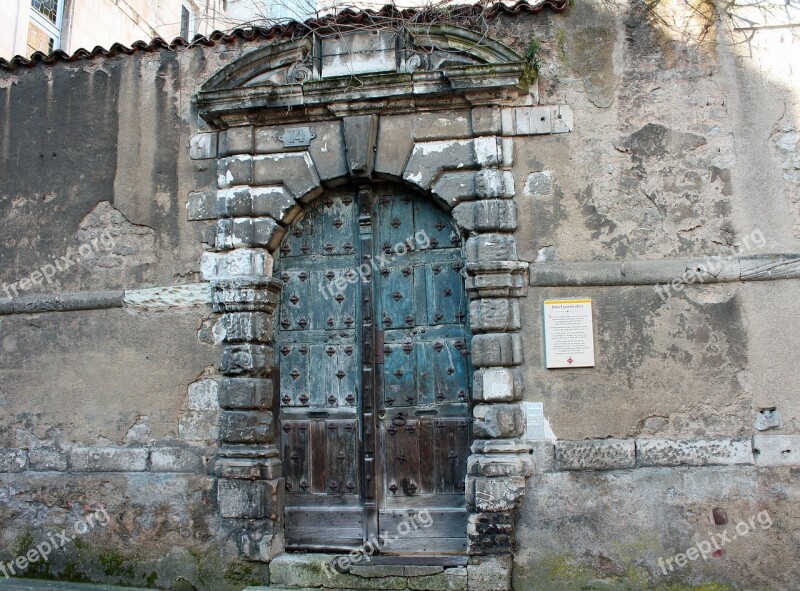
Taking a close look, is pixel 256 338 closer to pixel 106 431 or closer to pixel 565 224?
pixel 106 431

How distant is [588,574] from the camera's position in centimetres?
459

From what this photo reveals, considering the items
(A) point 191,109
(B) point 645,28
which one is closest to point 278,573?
(A) point 191,109

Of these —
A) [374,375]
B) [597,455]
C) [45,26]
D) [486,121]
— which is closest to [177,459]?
[374,375]

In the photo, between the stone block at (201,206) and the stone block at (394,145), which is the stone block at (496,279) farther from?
the stone block at (201,206)

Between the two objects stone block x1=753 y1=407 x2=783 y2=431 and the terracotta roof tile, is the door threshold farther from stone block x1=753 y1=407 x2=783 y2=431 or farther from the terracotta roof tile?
the terracotta roof tile

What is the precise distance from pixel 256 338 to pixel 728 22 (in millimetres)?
3973

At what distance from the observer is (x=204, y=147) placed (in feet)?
17.7

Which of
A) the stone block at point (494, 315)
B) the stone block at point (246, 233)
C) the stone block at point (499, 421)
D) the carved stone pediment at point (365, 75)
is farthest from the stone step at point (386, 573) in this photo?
the carved stone pediment at point (365, 75)

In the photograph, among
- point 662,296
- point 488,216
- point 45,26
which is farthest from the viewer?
point 45,26

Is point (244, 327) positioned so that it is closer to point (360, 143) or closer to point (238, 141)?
point (238, 141)

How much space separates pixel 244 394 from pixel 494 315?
1823 mm

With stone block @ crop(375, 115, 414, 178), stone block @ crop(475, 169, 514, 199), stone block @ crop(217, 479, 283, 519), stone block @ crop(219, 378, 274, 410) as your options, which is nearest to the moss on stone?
stone block @ crop(217, 479, 283, 519)

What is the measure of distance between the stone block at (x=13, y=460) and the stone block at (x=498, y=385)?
3446 millimetres

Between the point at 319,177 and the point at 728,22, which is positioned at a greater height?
the point at 728,22
